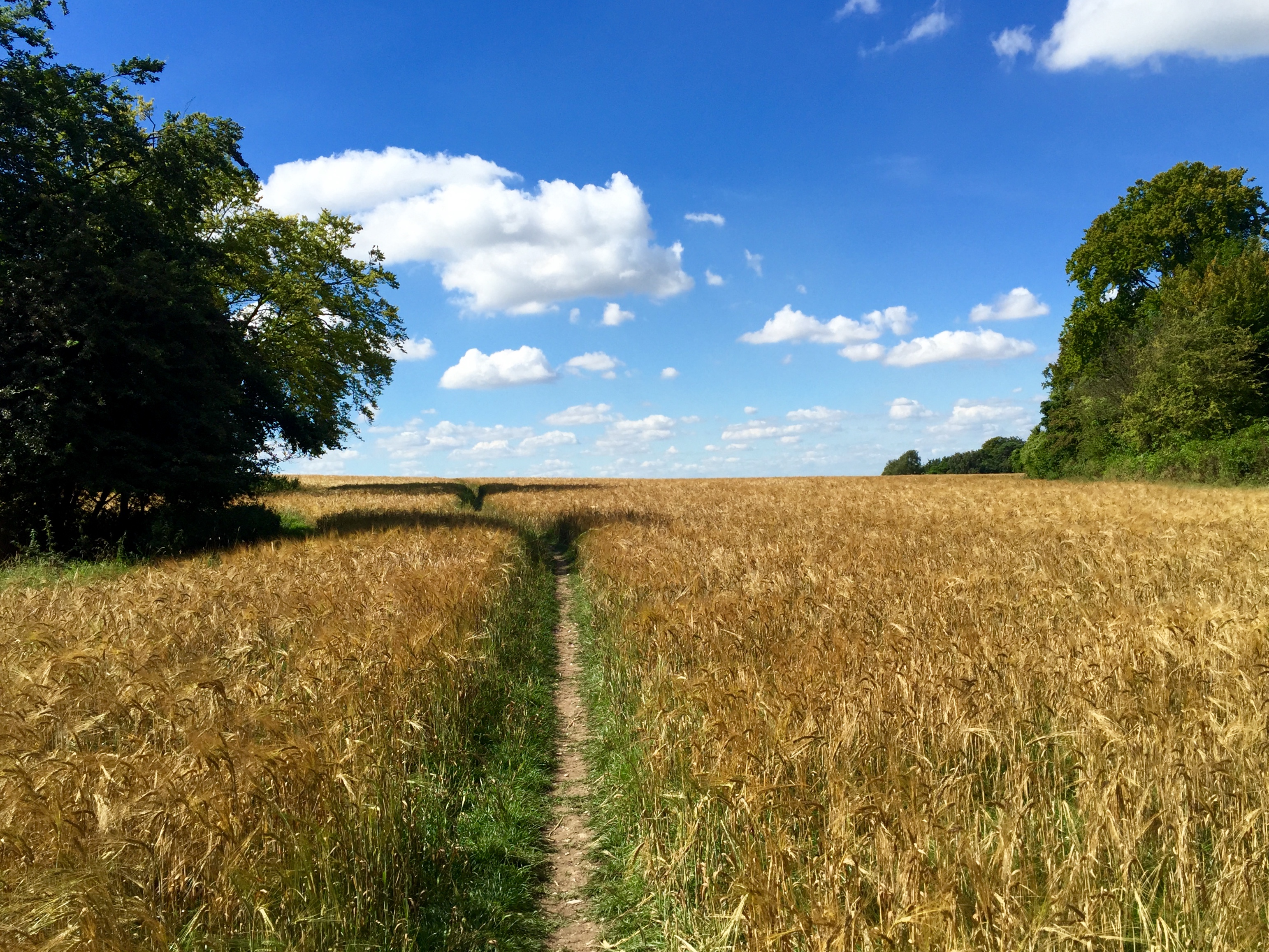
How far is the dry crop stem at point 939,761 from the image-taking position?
2.93 metres

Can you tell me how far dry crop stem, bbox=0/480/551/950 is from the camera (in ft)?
10.0

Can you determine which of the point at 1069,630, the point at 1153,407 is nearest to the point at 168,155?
the point at 1069,630

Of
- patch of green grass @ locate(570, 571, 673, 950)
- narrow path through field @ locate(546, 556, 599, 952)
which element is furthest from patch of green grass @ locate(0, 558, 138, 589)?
patch of green grass @ locate(570, 571, 673, 950)

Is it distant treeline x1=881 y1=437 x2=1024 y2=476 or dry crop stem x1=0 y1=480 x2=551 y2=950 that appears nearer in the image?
dry crop stem x1=0 y1=480 x2=551 y2=950

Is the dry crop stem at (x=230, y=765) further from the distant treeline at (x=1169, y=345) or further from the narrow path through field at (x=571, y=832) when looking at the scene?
the distant treeline at (x=1169, y=345)

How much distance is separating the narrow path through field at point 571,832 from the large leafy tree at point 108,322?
12.4 m

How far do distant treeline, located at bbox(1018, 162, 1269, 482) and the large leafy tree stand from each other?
38.0 meters

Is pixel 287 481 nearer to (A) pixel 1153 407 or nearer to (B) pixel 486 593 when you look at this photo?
(B) pixel 486 593

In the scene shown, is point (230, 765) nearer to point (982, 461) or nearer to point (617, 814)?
point (617, 814)

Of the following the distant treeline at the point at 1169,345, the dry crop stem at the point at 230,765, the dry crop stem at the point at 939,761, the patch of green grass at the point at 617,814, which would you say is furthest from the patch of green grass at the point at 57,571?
the distant treeline at the point at 1169,345

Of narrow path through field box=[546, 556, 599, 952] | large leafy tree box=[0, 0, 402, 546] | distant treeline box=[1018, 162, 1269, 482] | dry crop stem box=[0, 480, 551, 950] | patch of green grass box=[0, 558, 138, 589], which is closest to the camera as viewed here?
dry crop stem box=[0, 480, 551, 950]

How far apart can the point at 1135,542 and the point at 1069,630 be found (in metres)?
7.50

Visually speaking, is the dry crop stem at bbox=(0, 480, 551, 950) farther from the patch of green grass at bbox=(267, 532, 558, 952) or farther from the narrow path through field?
the narrow path through field

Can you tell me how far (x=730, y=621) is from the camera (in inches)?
275
